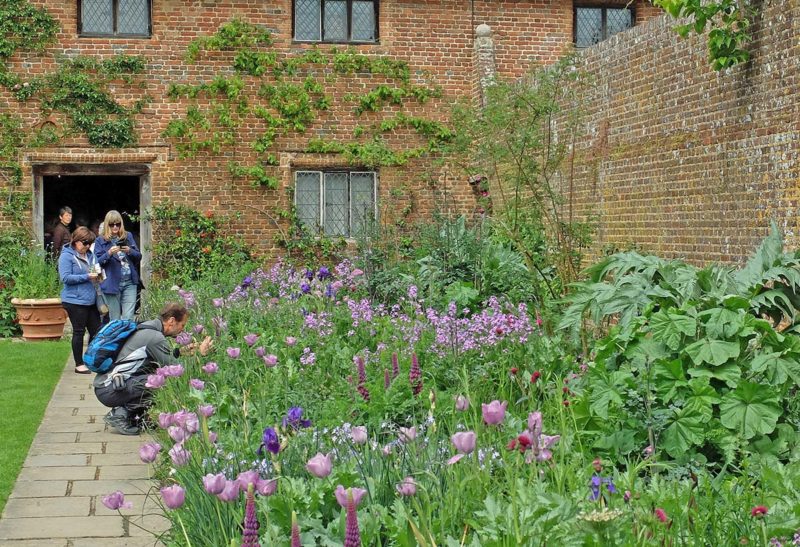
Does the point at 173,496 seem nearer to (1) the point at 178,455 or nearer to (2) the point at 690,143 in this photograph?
(1) the point at 178,455

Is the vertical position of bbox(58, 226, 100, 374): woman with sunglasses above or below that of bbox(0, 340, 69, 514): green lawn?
above

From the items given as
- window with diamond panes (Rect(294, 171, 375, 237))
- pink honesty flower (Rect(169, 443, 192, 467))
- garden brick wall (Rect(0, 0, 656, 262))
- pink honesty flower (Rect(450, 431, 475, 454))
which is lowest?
pink honesty flower (Rect(169, 443, 192, 467))

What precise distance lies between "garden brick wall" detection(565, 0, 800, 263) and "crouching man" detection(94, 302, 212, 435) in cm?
467

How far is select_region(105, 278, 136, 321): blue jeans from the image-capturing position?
1116cm

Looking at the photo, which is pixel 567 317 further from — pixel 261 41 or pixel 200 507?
pixel 261 41

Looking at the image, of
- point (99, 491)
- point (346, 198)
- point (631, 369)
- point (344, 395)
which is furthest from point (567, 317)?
point (346, 198)

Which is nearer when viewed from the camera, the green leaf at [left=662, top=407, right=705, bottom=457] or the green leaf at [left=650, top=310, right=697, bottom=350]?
the green leaf at [left=662, top=407, right=705, bottom=457]

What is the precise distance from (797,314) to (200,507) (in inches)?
191

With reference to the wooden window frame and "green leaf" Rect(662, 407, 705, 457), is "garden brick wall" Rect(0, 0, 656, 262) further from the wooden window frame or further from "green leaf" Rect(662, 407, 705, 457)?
"green leaf" Rect(662, 407, 705, 457)

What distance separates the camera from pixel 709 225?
9.34 meters

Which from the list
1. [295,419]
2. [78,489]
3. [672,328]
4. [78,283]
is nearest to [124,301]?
[78,283]

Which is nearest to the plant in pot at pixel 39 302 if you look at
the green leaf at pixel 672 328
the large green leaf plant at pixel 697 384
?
the large green leaf plant at pixel 697 384

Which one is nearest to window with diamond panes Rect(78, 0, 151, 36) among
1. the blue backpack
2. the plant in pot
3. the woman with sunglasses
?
the plant in pot

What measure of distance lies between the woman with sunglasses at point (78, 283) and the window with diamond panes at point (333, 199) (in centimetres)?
475
